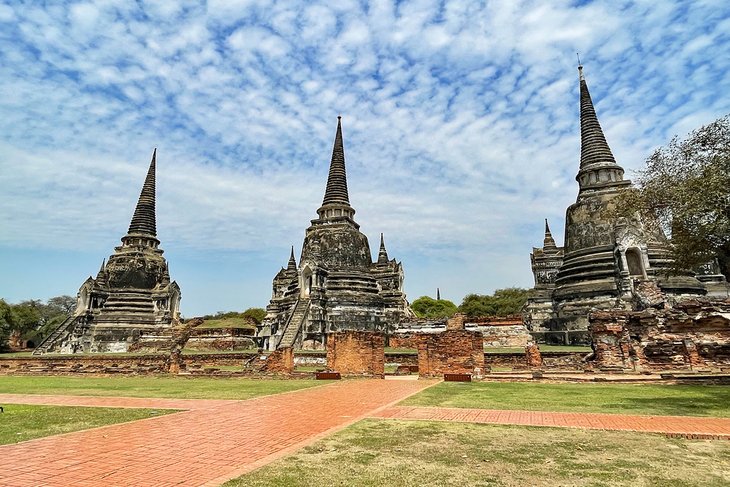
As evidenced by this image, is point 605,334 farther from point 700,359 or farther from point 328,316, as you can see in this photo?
point 328,316

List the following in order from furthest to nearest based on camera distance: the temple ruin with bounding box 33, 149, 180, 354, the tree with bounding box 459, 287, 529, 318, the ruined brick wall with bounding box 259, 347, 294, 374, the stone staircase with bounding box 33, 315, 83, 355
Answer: the tree with bounding box 459, 287, 529, 318, the temple ruin with bounding box 33, 149, 180, 354, the stone staircase with bounding box 33, 315, 83, 355, the ruined brick wall with bounding box 259, 347, 294, 374

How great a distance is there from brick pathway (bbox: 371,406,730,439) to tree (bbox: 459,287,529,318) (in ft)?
158

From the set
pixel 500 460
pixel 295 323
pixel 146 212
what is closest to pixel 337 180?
pixel 295 323

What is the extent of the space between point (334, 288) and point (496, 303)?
33.3 metres

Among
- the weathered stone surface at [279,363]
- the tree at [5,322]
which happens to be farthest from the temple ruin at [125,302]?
the weathered stone surface at [279,363]

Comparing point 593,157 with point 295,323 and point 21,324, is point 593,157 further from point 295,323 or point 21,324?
point 21,324

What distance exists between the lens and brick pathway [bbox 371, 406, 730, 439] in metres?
5.95

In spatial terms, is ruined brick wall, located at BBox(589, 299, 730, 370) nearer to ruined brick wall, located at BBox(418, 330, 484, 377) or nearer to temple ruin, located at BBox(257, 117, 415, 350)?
ruined brick wall, located at BBox(418, 330, 484, 377)

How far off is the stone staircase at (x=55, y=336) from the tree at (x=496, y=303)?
130 feet

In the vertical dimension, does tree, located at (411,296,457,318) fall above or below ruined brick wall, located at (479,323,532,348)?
above

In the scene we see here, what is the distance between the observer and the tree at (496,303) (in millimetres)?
56531

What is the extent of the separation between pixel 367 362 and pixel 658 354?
32.4 feet

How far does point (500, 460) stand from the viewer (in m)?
4.68

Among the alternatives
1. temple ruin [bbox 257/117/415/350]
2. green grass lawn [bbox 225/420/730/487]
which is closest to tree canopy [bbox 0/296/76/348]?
temple ruin [bbox 257/117/415/350]
